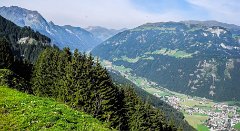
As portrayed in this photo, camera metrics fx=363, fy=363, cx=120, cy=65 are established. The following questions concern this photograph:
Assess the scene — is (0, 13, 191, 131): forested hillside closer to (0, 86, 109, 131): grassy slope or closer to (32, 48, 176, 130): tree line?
(32, 48, 176, 130): tree line

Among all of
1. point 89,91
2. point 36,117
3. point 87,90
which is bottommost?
point 89,91

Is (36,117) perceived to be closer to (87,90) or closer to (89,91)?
(87,90)

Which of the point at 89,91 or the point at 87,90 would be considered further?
the point at 89,91

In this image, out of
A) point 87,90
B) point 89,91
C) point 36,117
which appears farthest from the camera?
point 89,91

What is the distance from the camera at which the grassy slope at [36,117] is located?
26469 mm

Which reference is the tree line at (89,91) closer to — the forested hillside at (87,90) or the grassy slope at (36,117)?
the forested hillside at (87,90)

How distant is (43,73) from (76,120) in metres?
59.8

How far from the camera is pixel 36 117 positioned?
91.5 feet

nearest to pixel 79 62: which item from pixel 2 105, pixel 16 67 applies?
pixel 16 67

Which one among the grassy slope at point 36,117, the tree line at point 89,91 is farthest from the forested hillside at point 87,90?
the grassy slope at point 36,117

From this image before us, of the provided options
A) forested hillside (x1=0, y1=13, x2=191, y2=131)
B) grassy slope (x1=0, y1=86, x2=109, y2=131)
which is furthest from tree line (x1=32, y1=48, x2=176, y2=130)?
grassy slope (x1=0, y1=86, x2=109, y2=131)

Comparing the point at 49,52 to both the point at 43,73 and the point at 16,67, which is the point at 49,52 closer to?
the point at 43,73

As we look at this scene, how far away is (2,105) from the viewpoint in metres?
30.4

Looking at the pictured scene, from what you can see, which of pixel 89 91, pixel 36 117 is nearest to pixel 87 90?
pixel 89 91
